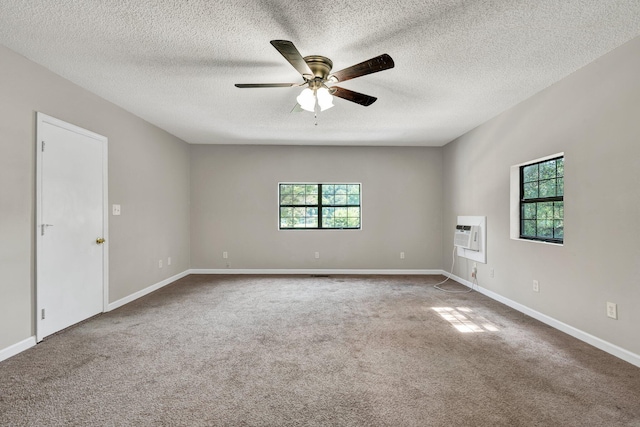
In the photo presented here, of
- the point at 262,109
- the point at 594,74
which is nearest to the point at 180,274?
the point at 262,109

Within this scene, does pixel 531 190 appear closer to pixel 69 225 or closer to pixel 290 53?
pixel 290 53

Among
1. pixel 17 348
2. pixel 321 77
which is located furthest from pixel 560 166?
pixel 17 348

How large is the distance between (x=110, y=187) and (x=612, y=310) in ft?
16.5

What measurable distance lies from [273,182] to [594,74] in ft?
14.9

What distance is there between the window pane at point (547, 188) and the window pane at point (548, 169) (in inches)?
2.2

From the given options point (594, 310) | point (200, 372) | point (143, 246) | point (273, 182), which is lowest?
point (200, 372)

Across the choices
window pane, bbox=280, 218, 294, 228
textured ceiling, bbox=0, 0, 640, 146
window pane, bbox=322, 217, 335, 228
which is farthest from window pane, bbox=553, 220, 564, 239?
window pane, bbox=280, 218, 294, 228

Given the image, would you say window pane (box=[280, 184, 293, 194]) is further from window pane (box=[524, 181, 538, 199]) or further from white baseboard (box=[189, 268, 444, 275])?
window pane (box=[524, 181, 538, 199])

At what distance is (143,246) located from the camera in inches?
166

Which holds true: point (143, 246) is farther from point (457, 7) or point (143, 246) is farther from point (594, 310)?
point (594, 310)

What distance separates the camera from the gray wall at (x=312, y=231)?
5.69 metres

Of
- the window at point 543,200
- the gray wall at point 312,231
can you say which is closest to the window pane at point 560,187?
the window at point 543,200

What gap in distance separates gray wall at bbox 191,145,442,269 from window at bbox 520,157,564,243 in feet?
7.12

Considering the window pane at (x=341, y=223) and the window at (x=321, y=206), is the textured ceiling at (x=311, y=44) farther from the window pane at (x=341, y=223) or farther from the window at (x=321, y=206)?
the window pane at (x=341, y=223)
